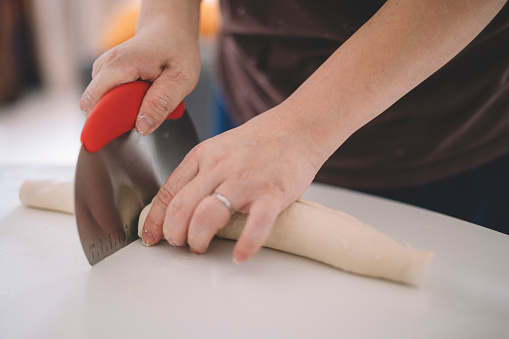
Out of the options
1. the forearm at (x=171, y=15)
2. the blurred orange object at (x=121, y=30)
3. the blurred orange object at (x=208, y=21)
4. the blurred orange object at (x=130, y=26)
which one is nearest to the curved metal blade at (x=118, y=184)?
the forearm at (x=171, y=15)

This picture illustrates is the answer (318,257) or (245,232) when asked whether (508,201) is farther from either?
(245,232)

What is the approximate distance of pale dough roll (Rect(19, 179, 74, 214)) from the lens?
808 mm

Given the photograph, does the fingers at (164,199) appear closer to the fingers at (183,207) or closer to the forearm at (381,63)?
the fingers at (183,207)

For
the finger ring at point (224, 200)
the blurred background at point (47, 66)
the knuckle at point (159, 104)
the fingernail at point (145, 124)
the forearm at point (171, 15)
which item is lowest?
the blurred background at point (47, 66)

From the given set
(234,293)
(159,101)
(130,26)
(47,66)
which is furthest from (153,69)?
(47,66)

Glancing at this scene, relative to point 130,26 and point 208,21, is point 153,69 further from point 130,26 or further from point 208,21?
point 208,21

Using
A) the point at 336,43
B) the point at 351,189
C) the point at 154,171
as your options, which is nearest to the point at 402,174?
the point at 351,189

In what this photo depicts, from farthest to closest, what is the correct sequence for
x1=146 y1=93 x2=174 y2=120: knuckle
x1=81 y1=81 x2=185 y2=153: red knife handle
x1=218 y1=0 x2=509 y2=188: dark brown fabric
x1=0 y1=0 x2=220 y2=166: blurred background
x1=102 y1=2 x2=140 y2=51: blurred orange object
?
x1=0 y1=0 x2=220 y2=166: blurred background
x1=102 y1=2 x2=140 y2=51: blurred orange object
x1=218 y1=0 x2=509 y2=188: dark brown fabric
x1=146 y1=93 x2=174 y2=120: knuckle
x1=81 y1=81 x2=185 y2=153: red knife handle

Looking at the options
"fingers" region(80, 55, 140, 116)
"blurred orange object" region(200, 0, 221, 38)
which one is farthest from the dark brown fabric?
"blurred orange object" region(200, 0, 221, 38)

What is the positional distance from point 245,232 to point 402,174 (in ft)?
1.65

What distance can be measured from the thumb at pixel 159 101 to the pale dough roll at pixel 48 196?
21cm

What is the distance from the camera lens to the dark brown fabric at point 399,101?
0.84m

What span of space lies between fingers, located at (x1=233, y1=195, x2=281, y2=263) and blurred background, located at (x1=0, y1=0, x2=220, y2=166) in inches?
94.0

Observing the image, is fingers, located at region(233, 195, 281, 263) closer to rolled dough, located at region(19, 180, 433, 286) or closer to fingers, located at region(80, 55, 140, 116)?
rolled dough, located at region(19, 180, 433, 286)
